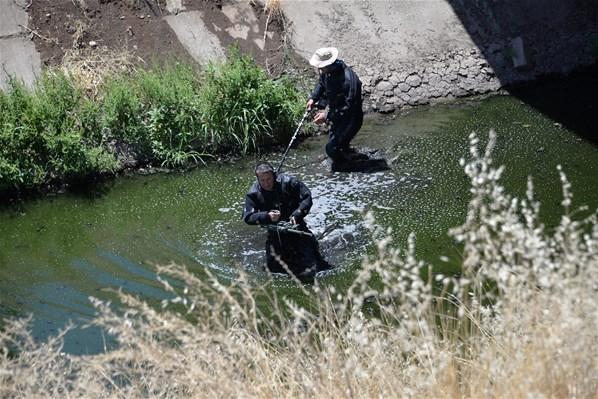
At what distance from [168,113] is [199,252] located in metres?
2.85

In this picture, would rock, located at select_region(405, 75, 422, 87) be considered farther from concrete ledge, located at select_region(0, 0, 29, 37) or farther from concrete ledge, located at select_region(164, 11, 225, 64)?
concrete ledge, located at select_region(0, 0, 29, 37)

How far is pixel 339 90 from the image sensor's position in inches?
389

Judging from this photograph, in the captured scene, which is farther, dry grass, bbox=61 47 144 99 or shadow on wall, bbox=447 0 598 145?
shadow on wall, bbox=447 0 598 145

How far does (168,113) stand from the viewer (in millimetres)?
11055

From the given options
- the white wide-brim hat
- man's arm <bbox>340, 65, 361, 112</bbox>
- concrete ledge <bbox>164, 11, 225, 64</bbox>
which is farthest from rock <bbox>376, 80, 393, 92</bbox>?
the white wide-brim hat

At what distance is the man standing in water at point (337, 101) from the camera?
9.68 meters

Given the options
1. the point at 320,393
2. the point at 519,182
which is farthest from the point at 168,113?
the point at 320,393

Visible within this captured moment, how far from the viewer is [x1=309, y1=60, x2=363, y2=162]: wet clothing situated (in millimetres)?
9797

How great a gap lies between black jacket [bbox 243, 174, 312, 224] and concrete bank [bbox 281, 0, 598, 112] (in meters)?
4.50

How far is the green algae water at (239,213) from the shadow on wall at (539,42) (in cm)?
87

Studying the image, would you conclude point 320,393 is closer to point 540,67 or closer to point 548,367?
point 548,367

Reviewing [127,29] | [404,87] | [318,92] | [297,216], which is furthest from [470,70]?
[297,216]

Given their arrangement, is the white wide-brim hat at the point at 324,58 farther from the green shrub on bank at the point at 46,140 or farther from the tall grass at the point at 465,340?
the tall grass at the point at 465,340

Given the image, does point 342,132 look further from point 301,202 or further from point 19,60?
point 19,60
